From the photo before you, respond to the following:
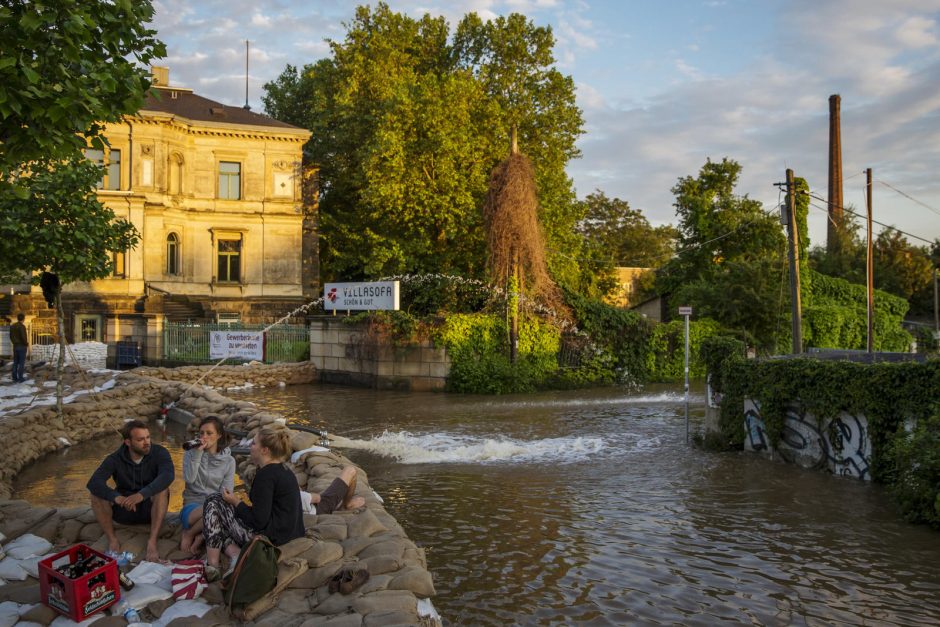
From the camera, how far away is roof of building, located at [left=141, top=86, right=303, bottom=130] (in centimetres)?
4256

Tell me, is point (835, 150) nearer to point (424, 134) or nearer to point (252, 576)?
point (424, 134)

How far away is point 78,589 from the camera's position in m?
5.73

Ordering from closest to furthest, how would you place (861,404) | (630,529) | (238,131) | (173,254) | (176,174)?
(630,529) < (861,404) < (176,174) < (173,254) < (238,131)

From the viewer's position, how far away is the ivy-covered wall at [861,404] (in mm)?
10094

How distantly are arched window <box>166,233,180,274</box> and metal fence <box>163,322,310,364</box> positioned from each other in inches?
399

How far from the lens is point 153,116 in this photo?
39.0 meters

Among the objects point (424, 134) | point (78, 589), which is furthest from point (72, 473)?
point (424, 134)

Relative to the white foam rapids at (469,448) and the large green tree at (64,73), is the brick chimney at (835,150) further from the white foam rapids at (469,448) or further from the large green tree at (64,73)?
the large green tree at (64,73)

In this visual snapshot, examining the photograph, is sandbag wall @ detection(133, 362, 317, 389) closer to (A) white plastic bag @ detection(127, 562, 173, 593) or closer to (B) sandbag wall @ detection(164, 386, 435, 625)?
(B) sandbag wall @ detection(164, 386, 435, 625)

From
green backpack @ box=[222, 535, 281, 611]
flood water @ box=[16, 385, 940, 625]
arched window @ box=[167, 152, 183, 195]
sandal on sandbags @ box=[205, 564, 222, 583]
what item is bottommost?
flood water @ box=[16, 385, 940, 625]

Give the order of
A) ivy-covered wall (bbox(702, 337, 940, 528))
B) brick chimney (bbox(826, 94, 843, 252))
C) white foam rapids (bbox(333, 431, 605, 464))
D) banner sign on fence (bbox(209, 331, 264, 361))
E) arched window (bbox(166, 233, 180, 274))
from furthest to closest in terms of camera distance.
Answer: brick chimney (bbox(826, 94, 843, 252))
arched window (bbox(166, 233, 180, 274))
banner sign on fence (bbox(209, 331, 264, 361))
white foam rapids (bbox(333, 431, 605, 464))
ivy-covered wall (bbox(702, 337, 940, 528))

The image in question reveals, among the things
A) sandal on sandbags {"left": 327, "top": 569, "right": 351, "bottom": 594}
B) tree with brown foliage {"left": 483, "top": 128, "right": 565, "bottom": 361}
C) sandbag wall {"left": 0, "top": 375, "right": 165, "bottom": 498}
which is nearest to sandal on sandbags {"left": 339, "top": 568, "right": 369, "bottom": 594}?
Answer: sandal on sandbags {"left": 327, "top": 569, "right": 351, "bottom": 594}

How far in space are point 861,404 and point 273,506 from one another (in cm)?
→ 968

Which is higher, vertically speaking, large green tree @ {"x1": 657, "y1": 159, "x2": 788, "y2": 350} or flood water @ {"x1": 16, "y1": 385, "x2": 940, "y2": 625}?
large green tree @ {"x1": 657, "y1": 159, "x2": 788, "y2": 350}
